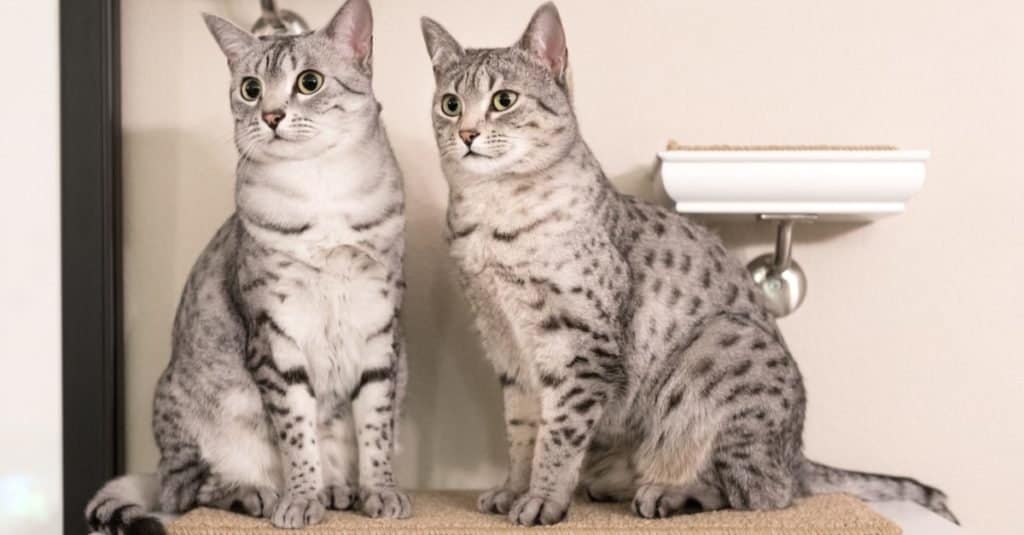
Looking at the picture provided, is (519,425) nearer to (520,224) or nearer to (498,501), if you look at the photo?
(498,501)

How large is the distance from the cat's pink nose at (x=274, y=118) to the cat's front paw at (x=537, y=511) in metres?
0.75

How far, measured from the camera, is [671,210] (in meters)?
1.89

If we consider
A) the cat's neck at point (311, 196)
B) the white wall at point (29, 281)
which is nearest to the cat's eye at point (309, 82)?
the cat's neck at point (311, 196)

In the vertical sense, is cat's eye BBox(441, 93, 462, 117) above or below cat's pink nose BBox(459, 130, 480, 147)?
Answer: above

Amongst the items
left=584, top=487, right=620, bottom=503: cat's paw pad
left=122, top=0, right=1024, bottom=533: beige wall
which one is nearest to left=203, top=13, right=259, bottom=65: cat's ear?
left=122, top=0, right=1024, bottom=533: beige wall

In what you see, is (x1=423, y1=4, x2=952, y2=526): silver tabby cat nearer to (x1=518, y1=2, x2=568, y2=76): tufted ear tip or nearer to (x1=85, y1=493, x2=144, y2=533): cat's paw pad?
(x1=518, y1=2, x2=568, y2=76): tufted ear tip

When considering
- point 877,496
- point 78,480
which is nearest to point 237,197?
point 78,480

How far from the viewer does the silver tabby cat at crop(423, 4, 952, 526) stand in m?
1.62

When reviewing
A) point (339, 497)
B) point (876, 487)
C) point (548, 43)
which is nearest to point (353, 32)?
point (548, 43)

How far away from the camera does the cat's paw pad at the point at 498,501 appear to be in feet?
5.55

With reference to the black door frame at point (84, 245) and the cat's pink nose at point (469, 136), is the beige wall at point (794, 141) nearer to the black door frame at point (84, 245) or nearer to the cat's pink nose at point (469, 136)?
the black door frame at point (84, 245)

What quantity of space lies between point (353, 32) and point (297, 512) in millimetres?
829

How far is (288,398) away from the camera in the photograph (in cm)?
165

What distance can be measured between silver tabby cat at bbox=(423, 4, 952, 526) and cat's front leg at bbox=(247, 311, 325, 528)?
1.06ft
